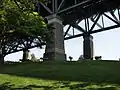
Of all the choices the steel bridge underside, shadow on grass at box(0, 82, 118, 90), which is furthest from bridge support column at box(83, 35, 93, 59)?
shadow on grass at box(0, 82, 118, 90)

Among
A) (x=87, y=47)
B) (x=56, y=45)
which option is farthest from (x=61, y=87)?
(x=87, y=47)

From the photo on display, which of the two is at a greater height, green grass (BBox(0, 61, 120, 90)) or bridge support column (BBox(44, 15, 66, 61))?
bridge support column (BBox(44, 15, 66, 61))

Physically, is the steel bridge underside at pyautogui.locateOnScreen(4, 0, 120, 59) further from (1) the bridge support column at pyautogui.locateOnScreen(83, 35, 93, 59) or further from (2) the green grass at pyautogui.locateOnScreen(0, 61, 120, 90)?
(2) the green grass at pyautogui.locateOnScreen(0, 61, 120, 90)

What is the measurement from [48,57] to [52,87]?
23.7 m

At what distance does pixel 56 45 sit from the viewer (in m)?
39.0

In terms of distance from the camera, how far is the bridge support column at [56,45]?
38.4m

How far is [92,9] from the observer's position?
154 feet

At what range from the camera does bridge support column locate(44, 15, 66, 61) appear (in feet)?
126

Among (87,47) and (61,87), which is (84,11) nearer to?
(87,47)

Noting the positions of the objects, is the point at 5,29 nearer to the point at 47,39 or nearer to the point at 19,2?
the point at 47,39

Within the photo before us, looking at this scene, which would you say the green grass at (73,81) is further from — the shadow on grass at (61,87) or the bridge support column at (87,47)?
the bridge support column at (87,47)

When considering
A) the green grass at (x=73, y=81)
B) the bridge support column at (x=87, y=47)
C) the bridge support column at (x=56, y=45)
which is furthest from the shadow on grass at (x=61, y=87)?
the bridge support column at (x=87, y=47)

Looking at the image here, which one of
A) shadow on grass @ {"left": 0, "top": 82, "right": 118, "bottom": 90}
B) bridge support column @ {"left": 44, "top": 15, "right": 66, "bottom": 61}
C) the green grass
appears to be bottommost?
shadow on grass @ {"left": 0, "top": 82, "right": 118, "bottom": 90}

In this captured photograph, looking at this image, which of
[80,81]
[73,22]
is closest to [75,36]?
[73,22]
